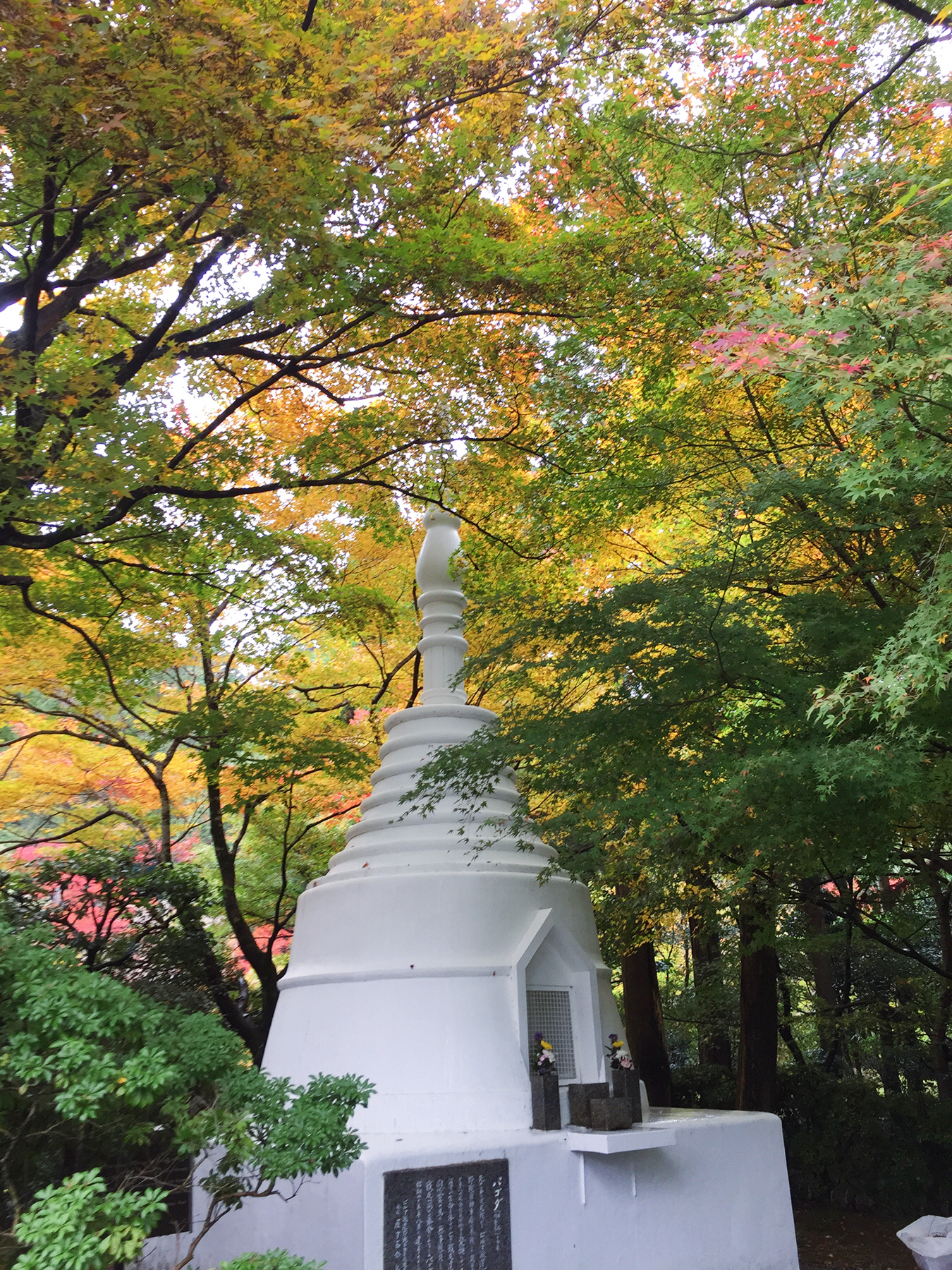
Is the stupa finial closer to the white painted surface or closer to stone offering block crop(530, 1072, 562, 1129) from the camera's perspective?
the white painted surface

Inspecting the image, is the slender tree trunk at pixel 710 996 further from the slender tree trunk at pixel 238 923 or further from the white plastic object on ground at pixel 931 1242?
the slender tree trunk at pixel 238 923

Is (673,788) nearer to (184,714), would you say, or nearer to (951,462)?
(951,462)

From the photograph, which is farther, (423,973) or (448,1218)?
(423,973)

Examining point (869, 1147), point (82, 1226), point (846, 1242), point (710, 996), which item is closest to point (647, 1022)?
point (710, 996)

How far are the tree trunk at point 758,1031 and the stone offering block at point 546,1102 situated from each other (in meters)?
4.65

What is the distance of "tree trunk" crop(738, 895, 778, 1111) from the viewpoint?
39.8 ft

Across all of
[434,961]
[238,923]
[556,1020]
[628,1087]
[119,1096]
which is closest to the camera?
[119,1096]

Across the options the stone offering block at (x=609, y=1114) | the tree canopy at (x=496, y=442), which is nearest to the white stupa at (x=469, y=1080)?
the stone offering block at (x=609, y=1114)

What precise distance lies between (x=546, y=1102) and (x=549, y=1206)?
768mm

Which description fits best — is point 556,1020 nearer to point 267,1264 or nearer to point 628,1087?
point 628,1087

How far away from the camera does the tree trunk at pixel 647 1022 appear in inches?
524

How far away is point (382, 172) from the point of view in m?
6.80

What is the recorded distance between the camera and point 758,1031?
1246 centimetres

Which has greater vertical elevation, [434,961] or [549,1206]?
[434,961]
